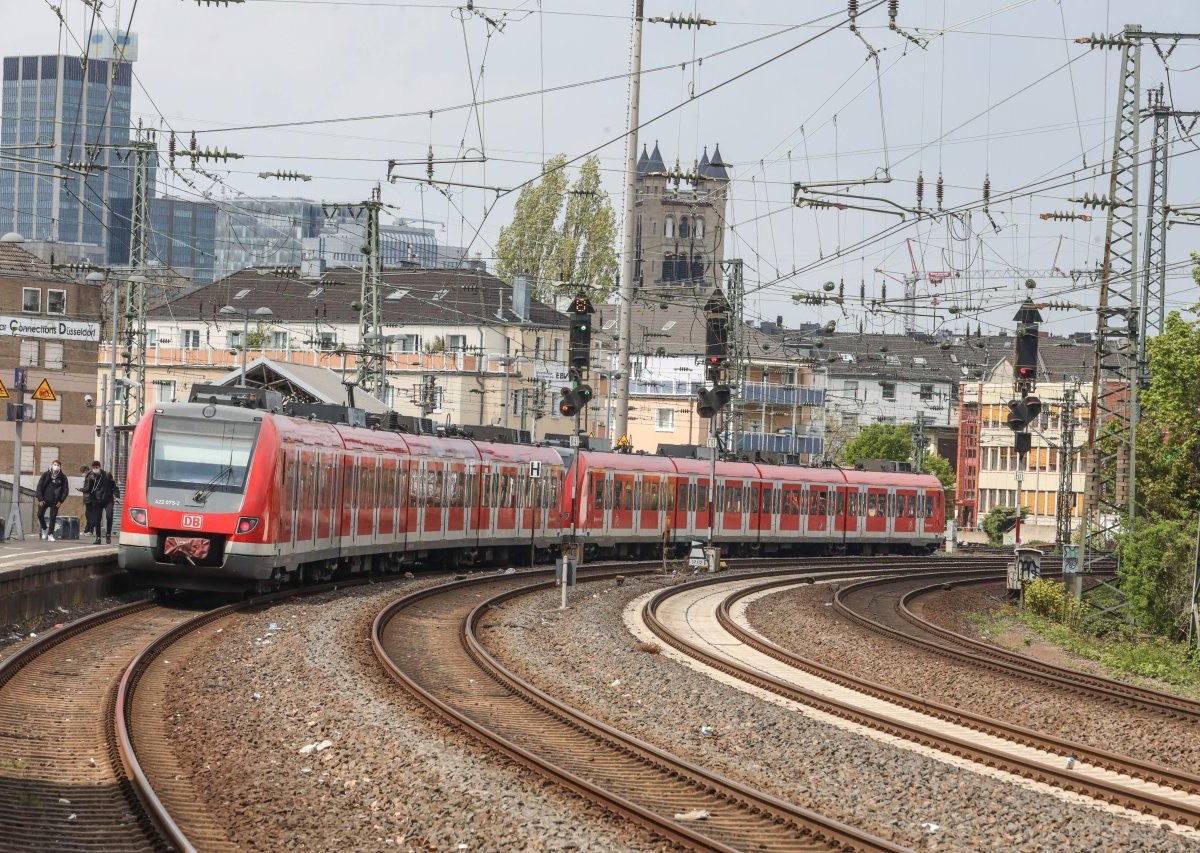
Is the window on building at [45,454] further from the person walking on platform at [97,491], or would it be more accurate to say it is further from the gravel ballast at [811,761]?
the gravel ballast at [811,761]

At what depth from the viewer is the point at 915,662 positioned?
2347cm

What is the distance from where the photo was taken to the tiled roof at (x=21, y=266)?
84938 millimetres

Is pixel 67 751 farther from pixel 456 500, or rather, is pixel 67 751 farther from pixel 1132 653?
pixel 456 500

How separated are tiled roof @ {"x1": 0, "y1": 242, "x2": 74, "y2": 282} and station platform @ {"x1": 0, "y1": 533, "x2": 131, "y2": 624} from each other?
5753cm

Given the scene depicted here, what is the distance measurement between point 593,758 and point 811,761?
1859mm

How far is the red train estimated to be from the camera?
976 inches

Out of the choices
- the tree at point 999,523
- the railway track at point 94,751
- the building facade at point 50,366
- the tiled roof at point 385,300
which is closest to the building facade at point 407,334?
the tiled roof at point 385,300

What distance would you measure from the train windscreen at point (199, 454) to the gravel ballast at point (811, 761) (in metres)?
4.57

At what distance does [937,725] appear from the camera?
57.4ft

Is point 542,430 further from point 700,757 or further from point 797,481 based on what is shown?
point 700,757

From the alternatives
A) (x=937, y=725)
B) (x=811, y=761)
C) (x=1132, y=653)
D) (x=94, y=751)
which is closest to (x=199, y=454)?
(x=937, y=725)

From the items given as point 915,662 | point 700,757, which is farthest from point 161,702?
point 915,662

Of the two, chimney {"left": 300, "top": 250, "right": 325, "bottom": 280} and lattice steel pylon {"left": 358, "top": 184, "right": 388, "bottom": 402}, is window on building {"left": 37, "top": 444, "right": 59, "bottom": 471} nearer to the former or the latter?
chimney {"left": 300, "top": 250, "right": 325, "bottom": 280}

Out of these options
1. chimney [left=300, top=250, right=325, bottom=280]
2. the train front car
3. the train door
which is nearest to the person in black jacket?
the train front car
